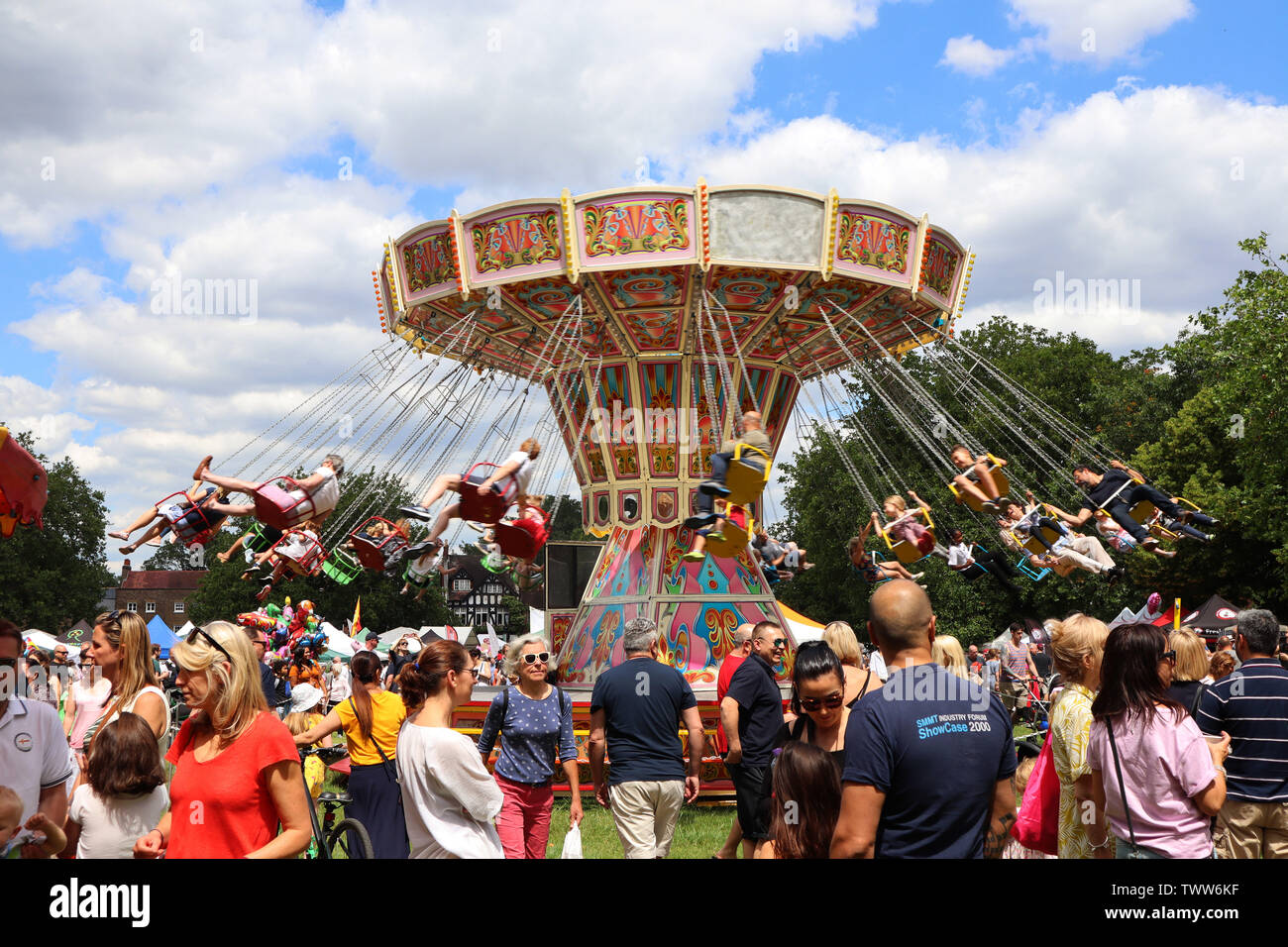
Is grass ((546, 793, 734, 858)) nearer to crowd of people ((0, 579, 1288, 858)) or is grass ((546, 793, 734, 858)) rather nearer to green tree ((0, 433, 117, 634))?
crowd of people ((0, 579, 1288, 858))

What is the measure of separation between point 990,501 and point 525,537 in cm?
448

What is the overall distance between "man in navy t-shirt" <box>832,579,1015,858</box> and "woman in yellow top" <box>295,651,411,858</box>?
3437 mm

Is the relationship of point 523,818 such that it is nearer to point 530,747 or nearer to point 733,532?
point 530,747

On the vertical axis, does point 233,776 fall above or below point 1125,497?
below

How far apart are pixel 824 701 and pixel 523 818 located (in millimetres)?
2569

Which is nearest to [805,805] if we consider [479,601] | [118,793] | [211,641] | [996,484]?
[211,641]

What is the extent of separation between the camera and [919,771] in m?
3.22

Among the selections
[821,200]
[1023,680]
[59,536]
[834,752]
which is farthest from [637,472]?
[59,536]

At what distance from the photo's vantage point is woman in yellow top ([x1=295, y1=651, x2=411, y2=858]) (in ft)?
19.9

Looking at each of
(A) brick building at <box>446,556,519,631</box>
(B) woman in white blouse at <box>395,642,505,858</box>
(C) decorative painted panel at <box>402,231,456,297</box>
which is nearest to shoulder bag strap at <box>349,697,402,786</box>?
(B) woman in white blouse at <box>395,642,505,858</box>

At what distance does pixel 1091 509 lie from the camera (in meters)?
12.3

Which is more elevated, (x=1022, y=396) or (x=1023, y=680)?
(x=1022, y=396)
